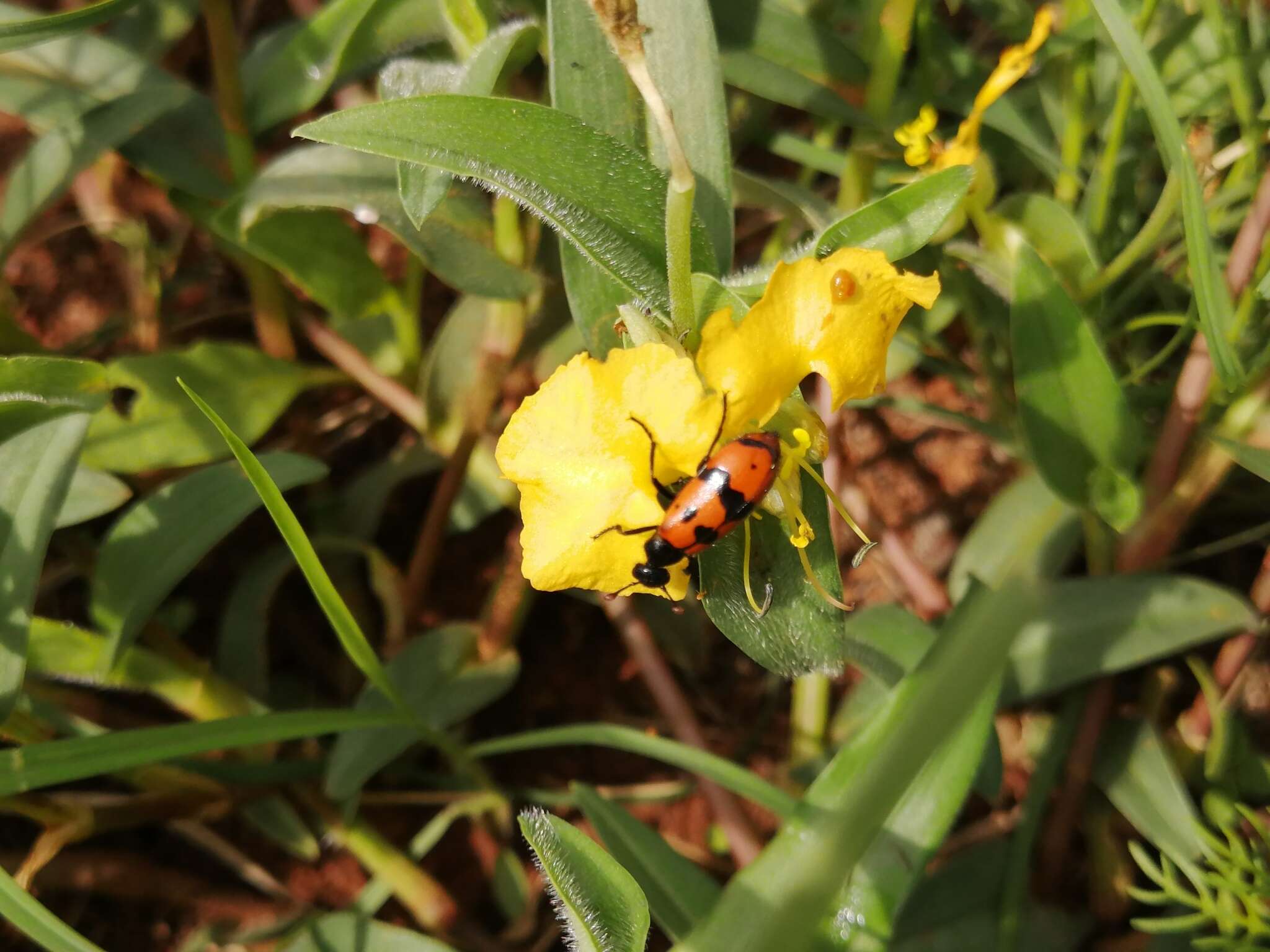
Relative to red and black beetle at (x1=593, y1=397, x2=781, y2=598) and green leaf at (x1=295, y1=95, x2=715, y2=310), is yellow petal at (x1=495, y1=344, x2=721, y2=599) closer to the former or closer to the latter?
red and black beetle at (x1=593, y1=397, x2=781, y2=598)

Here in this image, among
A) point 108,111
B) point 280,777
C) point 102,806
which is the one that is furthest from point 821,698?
point 108,111

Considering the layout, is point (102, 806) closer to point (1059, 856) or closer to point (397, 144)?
point (397, 144)

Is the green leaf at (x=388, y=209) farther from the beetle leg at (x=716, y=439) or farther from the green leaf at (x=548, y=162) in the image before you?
the beetle leg at (x=716, y=439)

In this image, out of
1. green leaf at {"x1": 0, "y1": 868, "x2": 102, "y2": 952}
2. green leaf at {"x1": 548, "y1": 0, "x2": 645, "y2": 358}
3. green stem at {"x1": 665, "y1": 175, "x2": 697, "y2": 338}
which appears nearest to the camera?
green stem at {"x1": 665, "y1": 175, "x2": 697, "y2": 338}

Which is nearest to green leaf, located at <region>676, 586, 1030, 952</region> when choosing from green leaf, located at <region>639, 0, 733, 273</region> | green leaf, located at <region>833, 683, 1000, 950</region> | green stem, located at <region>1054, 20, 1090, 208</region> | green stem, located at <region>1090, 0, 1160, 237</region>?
green leaf, located at <region>833, 683, 1000, 950</region>

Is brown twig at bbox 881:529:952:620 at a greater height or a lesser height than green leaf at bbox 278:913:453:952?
greater

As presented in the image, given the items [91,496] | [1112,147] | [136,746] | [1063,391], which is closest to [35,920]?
[136,746]

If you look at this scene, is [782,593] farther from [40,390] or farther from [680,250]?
[40,390]

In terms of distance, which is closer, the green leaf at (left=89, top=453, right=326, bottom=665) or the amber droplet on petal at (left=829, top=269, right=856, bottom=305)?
the amber droplet on petal at (left=829, top=269, right=856, bottom=305)
